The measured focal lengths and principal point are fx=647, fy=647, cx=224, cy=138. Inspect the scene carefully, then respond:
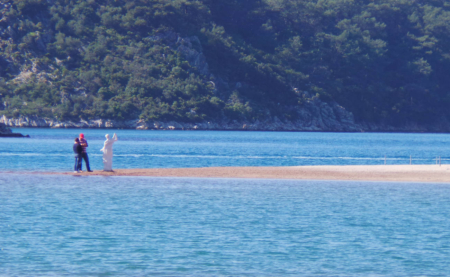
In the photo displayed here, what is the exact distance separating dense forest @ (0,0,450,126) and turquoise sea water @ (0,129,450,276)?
321 feet

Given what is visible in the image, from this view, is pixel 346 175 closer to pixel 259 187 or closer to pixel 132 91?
pixel 259 187

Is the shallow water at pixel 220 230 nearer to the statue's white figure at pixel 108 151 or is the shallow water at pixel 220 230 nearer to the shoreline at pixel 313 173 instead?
the statue's white figure at pixel 108 151

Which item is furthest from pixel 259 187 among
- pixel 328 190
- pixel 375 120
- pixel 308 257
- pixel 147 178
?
pixel 375 120

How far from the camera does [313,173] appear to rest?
37.8 metres

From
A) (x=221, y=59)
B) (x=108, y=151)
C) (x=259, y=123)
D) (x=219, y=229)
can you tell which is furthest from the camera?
(x=221, y=59)

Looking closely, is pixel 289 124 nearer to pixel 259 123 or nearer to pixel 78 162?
pixel 259 123

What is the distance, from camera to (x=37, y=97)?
4902 inches

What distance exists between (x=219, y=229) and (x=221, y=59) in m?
121

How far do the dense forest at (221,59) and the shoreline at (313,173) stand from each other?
88.1 meters

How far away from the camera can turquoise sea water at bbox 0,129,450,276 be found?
14336 millimetres

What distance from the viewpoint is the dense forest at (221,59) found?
127 m

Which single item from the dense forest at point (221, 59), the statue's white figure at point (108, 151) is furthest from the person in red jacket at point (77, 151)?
the dense forest at point (221, 59)

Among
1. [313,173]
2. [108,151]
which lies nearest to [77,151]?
[108,151]

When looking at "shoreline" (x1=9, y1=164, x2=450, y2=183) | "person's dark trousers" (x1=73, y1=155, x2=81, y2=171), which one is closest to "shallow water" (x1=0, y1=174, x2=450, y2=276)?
"person's dark trousers" (x1=73, y1=155, x2=81, y2=171)
